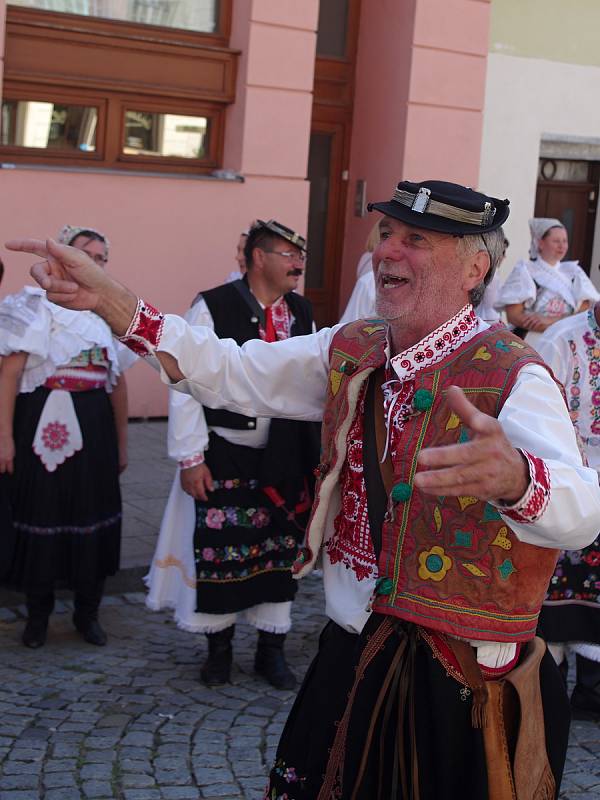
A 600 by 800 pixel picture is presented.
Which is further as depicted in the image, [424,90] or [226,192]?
[424,90]

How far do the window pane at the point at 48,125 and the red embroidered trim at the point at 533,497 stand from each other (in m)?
7.73

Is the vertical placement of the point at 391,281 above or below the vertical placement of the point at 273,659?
above

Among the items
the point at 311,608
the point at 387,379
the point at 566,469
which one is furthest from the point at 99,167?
the point at 566,469

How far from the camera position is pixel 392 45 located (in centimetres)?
1097

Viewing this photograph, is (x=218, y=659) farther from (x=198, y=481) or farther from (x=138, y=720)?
(x=198, y=481)

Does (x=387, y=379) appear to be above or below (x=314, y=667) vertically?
above

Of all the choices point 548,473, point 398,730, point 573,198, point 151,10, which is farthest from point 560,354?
point 573,198

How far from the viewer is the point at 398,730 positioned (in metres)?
2.68

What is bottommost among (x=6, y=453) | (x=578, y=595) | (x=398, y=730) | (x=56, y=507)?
(x=578, y=595)

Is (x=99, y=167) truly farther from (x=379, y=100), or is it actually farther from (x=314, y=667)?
(x=314, y=667)

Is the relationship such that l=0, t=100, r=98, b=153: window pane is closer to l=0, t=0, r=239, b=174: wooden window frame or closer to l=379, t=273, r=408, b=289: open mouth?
l=0, t=0, r=239, b=174: wooden window frame

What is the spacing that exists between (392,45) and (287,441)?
273 inches

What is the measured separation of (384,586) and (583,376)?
2497mm

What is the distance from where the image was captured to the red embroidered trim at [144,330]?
283 cm
